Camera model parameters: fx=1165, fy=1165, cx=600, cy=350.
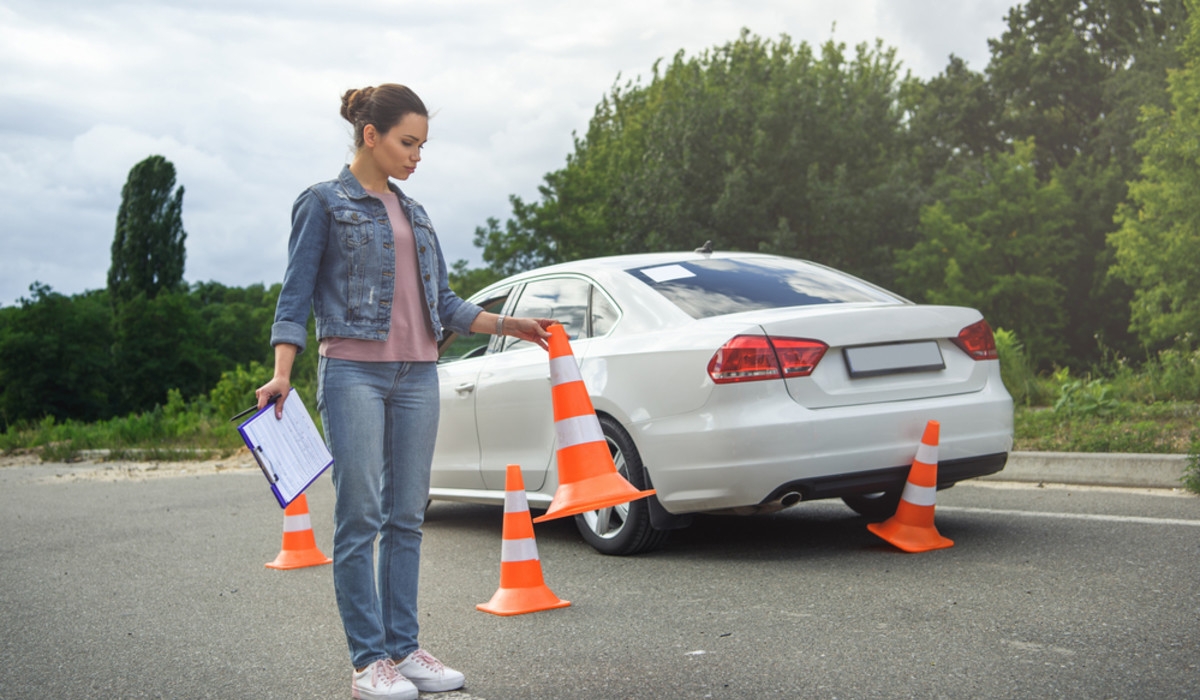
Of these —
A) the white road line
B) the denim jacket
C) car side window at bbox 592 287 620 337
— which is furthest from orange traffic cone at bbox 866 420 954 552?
the denim jacket

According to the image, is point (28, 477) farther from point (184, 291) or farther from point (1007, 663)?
point (184, 291)

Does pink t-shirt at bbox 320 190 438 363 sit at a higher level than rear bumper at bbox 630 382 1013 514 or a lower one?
higher

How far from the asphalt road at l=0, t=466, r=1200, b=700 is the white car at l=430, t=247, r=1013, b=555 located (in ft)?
1.35

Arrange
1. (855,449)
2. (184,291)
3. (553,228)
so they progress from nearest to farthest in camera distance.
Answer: (855,449), (553,228), (184,291)

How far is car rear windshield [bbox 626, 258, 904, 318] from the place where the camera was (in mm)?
5844

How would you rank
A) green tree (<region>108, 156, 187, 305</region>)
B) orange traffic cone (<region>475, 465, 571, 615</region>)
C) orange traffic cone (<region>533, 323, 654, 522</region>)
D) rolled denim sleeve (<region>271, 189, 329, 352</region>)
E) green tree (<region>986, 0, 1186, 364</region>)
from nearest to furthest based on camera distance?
1. rolled denim sleeve (<region>271, 189, 329, 352</region>)
2. orange traffic cone (<region>533, 323, 654, 522</region>)
3. orange traffic cone (<region>475, 465, 571, 615</region>)
4. green tree (<region>986, 0, 1186, 364</region>)
5. green tree (<region>108, 156, 187, 305</region>)

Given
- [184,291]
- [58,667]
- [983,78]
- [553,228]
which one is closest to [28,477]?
[58,667]

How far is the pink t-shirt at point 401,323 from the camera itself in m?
3.56

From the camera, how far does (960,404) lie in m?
5.55

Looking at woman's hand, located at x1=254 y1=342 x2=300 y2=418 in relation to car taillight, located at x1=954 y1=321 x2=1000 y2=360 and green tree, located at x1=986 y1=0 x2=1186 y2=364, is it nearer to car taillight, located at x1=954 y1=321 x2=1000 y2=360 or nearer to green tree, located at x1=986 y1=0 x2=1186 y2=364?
Answer: car taillight, located at x1=954 y1=321 x2=1000 y2=360

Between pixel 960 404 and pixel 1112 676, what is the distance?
2.16 m

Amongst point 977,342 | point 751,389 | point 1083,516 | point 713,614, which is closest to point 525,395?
point 751,389

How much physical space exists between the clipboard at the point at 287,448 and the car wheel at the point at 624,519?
2266 millimetres

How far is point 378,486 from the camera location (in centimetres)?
357
